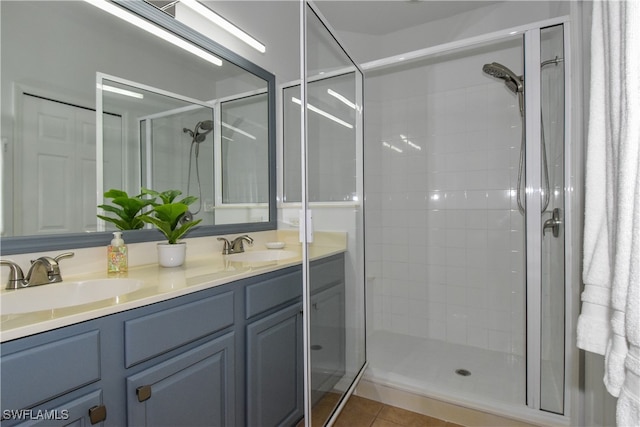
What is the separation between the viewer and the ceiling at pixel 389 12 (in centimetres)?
238

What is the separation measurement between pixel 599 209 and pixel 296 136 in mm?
1782

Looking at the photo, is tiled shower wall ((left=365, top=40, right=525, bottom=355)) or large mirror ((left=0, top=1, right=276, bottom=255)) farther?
tiled shower wall ((left=365, top=40, right=525, bottom=355))

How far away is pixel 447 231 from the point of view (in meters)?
2.62

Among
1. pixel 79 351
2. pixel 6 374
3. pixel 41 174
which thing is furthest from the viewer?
pixel 41 174

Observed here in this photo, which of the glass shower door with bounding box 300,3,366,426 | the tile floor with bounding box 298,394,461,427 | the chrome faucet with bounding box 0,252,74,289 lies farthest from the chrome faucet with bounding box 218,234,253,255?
the tile floor with bounding box 298,394,461,427

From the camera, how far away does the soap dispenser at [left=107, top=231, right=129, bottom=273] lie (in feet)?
4.07

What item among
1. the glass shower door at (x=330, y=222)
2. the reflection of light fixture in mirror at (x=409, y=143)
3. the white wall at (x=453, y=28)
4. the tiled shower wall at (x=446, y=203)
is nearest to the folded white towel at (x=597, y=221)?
the glass shower door at (x=330, y=222)

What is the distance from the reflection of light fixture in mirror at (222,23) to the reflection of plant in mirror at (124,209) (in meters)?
1.03

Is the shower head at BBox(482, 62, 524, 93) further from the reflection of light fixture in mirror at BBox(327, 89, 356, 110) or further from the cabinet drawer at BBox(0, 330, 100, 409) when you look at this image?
the cabinet drawer at BBox(0, 330, 100, 409)

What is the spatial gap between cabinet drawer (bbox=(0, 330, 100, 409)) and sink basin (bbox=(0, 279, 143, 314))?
13.5 inches

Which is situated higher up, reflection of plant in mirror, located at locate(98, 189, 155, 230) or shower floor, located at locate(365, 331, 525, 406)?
reflection of plant in mirror, located at locate(98, 189, 155, 230)

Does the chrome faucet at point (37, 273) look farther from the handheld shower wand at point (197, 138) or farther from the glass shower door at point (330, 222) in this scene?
the glass shower door at point (330, 222)

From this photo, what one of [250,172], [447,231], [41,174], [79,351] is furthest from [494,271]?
[41,174]

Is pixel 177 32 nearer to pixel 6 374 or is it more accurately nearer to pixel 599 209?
pixel 6 374
